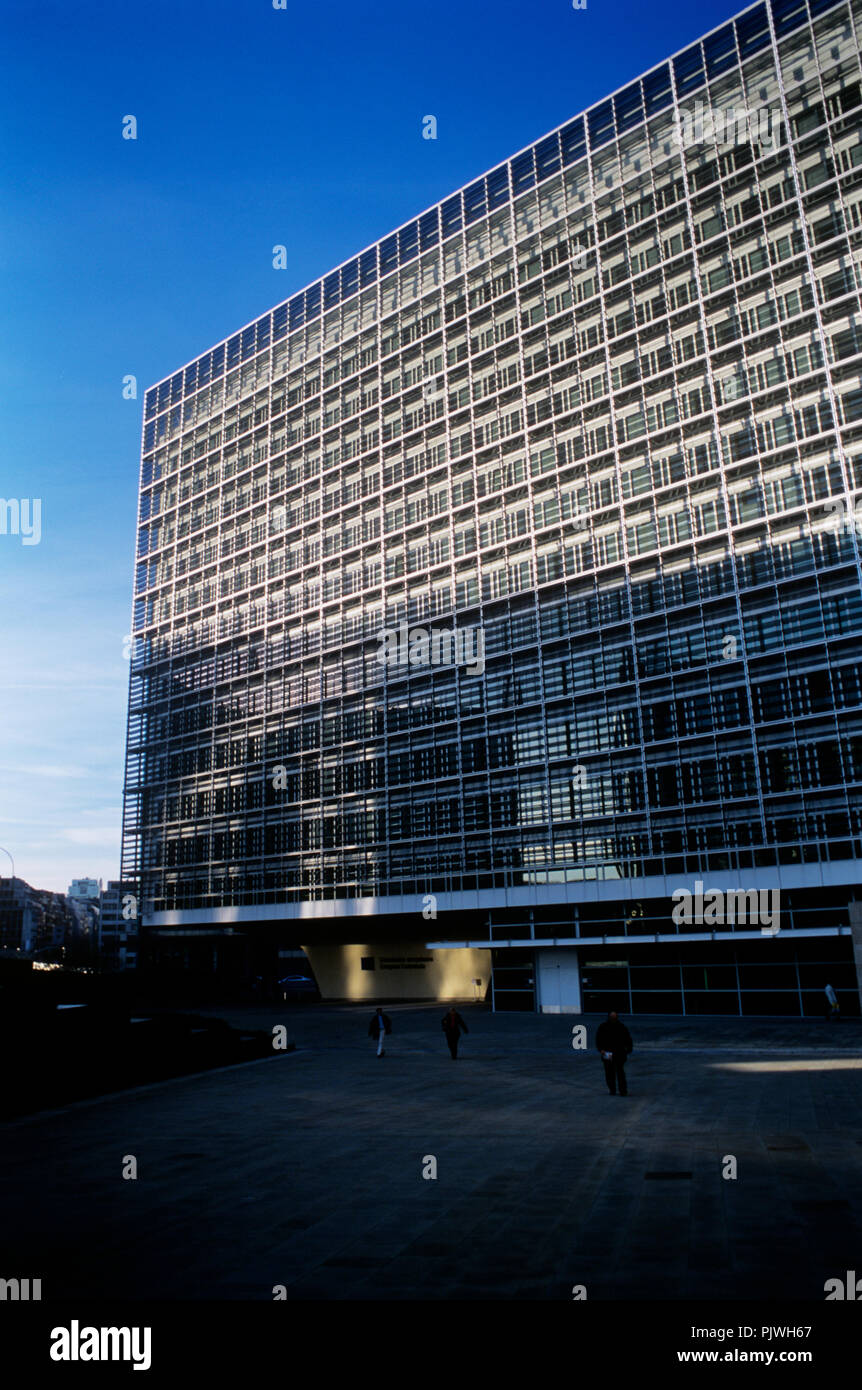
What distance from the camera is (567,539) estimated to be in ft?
177

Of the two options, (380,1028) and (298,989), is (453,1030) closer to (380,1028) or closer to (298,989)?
(380,1028)

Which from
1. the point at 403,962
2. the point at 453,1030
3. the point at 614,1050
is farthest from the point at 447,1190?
the point at 403,962

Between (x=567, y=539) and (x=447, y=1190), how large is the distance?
1829 inches

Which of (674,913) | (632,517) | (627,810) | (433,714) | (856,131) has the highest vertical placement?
(856,131)

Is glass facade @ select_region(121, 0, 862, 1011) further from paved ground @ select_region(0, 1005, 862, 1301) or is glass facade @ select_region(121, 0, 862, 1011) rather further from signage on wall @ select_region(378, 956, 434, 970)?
paved ground @ select_region(0, 1005, 862, 1301)

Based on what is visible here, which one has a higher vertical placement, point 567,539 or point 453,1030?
point 567,539

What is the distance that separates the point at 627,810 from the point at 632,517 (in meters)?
16.5

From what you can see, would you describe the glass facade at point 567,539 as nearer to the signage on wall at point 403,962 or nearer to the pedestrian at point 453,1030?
the signage on wall at point 403,962

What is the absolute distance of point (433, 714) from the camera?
58750 millimetres

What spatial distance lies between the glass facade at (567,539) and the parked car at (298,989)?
8.94m

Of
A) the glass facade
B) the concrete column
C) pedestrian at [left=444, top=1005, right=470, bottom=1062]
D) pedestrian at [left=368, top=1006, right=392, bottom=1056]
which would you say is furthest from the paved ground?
the glass facade

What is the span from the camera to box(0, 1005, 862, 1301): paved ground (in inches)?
303

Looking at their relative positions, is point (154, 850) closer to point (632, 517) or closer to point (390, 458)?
point (390, 458)
